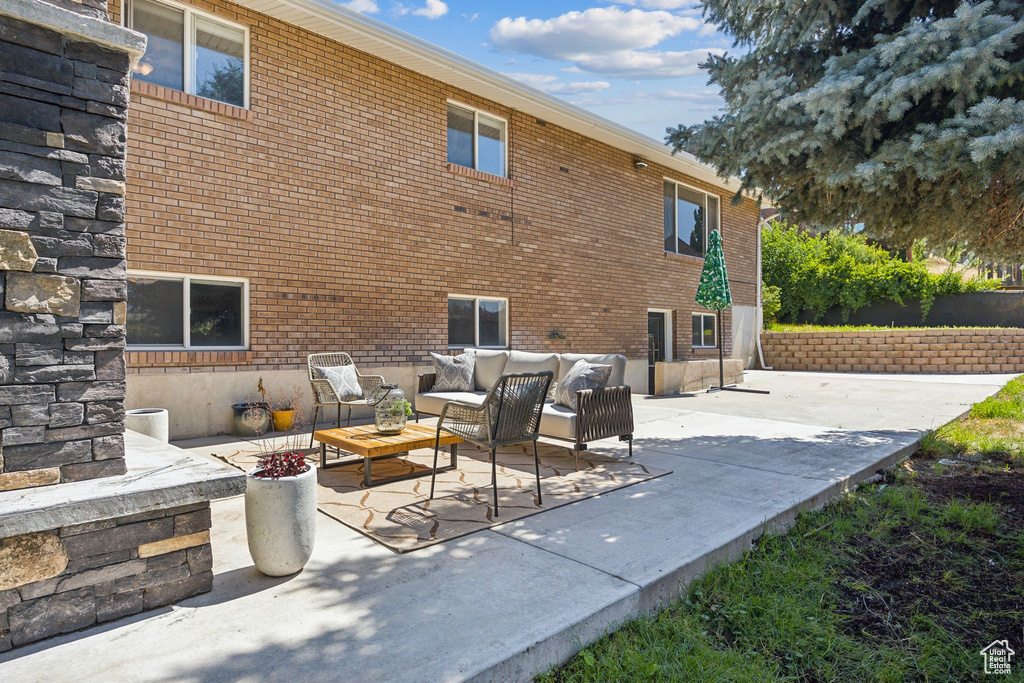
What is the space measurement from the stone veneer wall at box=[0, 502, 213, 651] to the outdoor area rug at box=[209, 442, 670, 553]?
1028 millimetres

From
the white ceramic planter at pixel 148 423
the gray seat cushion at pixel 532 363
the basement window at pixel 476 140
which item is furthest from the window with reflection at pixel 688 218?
the white ceramic planter at pixel 148 423

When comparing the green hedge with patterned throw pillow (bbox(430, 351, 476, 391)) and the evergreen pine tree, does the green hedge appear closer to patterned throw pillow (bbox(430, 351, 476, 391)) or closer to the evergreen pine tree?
the evergreen pine tree

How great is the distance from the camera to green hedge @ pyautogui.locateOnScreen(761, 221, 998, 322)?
17.0 meters

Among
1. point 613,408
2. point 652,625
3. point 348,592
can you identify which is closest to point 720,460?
point 613,408

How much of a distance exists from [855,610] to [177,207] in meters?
6.84

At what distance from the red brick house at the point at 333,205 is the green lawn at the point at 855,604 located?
18.4 feet

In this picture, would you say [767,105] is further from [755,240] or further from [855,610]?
[755,240]

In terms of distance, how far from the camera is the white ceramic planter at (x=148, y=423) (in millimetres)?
4770

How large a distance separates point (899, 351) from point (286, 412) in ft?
49.9

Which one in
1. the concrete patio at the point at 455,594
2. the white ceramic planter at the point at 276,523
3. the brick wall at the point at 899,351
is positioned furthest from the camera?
the brick wall at the point at 899,351

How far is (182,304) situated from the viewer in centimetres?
640

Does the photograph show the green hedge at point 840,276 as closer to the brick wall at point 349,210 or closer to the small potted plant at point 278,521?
the brick wall at point 349,210

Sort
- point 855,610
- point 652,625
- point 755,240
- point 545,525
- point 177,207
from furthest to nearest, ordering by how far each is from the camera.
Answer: point 755,240, point 177,207, point 545,525, point 855,610, point 652,625

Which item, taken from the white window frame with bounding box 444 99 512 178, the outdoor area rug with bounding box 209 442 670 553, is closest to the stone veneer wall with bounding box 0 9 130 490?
the outdoor area rug with bounding box 209 442 670 553
